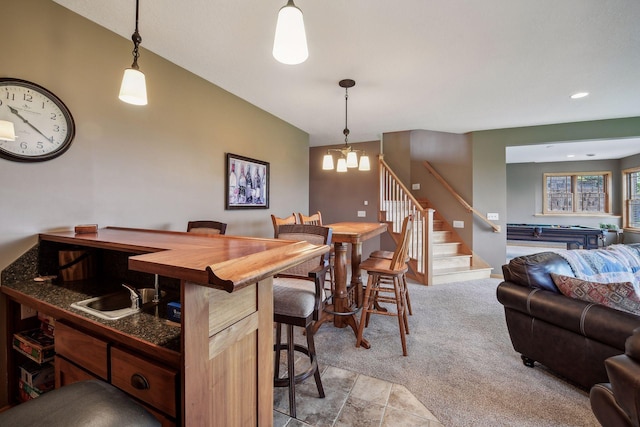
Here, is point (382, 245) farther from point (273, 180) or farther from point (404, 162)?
point (273, 180)

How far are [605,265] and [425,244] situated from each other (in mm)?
2080

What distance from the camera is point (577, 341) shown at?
1.71m

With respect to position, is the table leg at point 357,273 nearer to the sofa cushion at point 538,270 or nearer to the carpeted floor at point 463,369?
the carpeted floor at point 463,369

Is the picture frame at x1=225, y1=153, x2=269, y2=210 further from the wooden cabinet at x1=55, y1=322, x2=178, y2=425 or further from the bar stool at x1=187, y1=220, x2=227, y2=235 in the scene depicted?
the wooden cabinet at x1=55, y1=322, x2=178, y2=425

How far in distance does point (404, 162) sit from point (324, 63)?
3.10m

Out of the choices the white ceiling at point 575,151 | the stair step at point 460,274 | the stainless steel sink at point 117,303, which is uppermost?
the white ceiling at point 575,151

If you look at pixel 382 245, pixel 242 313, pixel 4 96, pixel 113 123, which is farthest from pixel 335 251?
pixel 382 245

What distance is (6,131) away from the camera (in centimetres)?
151

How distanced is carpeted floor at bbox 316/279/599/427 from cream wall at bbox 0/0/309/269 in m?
1.99

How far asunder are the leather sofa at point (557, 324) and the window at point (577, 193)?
774 cm

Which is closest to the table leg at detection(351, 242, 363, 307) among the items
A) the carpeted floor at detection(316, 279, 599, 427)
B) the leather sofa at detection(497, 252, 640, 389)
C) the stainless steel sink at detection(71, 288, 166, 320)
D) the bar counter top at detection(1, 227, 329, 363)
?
the carpeted floor at detection(316, 279, 599, 427)

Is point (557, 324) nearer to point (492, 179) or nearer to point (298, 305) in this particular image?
point (298, 305)

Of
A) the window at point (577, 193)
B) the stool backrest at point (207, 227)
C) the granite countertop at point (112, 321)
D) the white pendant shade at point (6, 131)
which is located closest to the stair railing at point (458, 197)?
the stool backrest at point (207, 227)

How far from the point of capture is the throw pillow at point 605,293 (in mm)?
1580
